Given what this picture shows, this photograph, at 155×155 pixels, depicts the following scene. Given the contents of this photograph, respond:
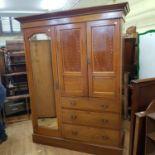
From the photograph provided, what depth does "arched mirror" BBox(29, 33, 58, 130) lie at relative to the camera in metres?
2.62

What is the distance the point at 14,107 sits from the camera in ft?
12.0

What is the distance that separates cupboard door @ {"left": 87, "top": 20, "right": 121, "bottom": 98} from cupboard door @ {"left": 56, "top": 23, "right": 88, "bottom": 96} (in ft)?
0.30

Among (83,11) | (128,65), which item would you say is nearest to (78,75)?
(83,11)

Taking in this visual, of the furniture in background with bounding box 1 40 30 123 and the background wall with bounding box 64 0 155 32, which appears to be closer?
the background wall with bounding box 64 0 155 32

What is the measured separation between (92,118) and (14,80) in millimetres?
2035

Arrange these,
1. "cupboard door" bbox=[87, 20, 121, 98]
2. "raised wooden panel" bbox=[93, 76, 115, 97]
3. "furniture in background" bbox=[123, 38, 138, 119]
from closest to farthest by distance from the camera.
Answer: "cupboard door" bbox=[87, 20, 121, 98], "raised wooden panel" bbox=[93, 76, 115, 97], "furniture in background" bbox=[123, 38, 138, 119]

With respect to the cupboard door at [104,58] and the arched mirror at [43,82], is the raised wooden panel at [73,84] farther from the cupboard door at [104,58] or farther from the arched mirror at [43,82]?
the arched mirror at [43,82]

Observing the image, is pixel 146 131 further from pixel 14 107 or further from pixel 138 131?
pixel 14 107

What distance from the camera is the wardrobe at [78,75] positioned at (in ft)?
7.04

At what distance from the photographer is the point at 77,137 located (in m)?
2.58

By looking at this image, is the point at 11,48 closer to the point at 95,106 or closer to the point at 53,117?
the point at 53,117

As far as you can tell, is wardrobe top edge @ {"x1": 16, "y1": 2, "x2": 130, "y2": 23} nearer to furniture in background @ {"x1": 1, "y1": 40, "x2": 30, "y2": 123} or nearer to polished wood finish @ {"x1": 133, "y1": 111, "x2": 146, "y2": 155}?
polished wood finish @ {"x1": 133, "y1": 111, "x2": 146, "y2": 155}

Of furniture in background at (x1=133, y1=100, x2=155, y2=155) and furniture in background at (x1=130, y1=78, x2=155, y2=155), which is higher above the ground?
furniture in background at (x1=130, y1=78, x2=155, y2=155)

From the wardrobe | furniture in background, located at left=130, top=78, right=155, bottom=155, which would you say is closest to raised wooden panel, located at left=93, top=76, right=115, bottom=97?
the wardrobe
